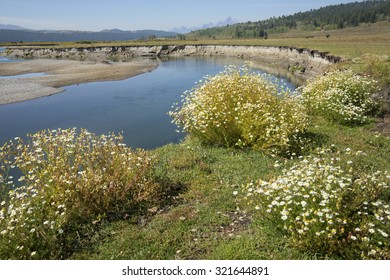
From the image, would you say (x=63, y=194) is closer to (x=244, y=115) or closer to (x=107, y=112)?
(x=244, y=115)

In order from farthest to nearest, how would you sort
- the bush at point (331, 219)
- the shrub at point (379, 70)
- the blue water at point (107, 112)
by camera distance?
1. the blue water at point (107, 112)
2. the shrub at point (379, 70)
3. the bush at point (331, 219)

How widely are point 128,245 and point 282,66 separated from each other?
172 ft

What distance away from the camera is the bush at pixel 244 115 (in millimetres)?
10242

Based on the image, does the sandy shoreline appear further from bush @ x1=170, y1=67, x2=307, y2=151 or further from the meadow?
the meadow

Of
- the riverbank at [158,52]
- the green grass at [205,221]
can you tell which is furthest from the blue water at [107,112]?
the riverbank at [158,52]

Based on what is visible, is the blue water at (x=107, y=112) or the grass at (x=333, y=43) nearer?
the blue water at (x=107, y=112)

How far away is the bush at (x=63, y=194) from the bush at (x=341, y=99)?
9380 millimetres

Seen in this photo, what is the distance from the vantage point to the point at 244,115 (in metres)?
10.5

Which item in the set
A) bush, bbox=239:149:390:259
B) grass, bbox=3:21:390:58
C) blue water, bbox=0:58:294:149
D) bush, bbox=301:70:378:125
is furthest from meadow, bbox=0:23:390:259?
grass, bbox=3:21:390:58

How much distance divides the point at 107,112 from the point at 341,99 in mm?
18298

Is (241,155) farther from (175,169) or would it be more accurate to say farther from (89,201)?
(89,201)

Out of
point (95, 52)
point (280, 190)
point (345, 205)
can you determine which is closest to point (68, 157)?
point (280, 190)

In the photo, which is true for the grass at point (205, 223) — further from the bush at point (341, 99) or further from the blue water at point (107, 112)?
the blue water at point (107, 112)

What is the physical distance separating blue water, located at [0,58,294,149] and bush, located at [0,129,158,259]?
955 centimetres
